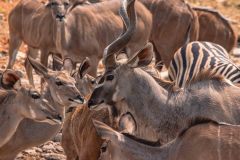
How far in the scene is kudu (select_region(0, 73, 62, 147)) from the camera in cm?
580

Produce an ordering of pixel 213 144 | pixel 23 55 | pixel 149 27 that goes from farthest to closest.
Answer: pixel 23 55, pixel 149 27, pixel 213 144

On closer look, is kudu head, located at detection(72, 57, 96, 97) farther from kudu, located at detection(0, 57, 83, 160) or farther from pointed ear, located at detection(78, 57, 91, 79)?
kudu, located at detection(0, 57, 83, 160)

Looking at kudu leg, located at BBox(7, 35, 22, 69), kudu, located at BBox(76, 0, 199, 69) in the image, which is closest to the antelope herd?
kudu leg, located at BBox(7, 35, 22, 69)

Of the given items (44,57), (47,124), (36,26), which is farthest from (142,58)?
(36,26)

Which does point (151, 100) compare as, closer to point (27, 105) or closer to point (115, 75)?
point (115, 75)

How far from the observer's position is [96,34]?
9.46 metres

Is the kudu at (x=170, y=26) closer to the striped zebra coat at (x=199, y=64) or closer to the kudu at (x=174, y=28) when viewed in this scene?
the kudu at (x=174, y=28)

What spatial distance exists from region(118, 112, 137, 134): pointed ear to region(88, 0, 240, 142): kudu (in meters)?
0.04

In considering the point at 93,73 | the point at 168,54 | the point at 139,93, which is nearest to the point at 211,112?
the point at 139,93

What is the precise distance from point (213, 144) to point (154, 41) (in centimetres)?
594

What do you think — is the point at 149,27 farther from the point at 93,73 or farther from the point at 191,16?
the point at 93,73

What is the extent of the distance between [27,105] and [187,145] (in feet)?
5.85

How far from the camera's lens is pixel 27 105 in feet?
19.1

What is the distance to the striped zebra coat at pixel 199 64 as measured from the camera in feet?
20.7
